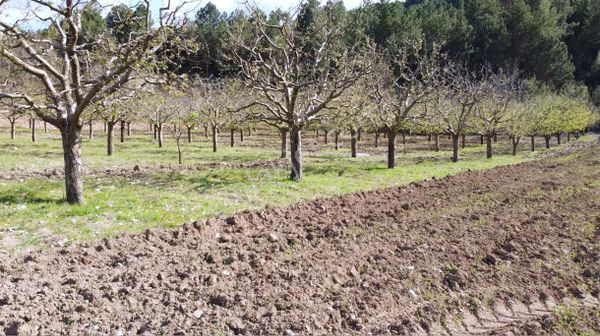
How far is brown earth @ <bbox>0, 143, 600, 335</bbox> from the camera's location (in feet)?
21.8

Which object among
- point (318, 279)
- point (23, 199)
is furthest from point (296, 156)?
point (318, 279)

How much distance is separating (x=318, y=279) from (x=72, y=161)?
349 inches

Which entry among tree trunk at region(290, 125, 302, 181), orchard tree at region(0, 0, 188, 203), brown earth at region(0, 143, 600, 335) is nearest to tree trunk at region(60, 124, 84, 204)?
orchard tree at region(0, 0, 188, 203)

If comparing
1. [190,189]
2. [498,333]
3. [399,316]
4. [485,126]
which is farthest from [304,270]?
[485,126]

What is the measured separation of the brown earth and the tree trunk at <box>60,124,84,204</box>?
447 centimetres

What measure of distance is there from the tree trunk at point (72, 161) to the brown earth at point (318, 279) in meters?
4.47

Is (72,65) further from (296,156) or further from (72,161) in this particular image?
(296,156)

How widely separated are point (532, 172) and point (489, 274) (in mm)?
18173

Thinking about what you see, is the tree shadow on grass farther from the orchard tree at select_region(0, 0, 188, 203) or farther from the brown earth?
the brown earth

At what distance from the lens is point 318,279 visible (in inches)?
323

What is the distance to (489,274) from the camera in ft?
29.2

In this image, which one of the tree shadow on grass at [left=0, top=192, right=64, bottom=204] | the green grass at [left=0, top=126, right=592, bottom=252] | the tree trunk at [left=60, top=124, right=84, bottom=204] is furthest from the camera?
the tree shadow on grass at [left=0, top=192, right=64, bottom=204]

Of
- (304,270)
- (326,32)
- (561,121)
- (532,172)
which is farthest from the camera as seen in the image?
(561,121)

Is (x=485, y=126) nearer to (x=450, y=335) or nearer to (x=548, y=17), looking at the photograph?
(x=450, y=335)
